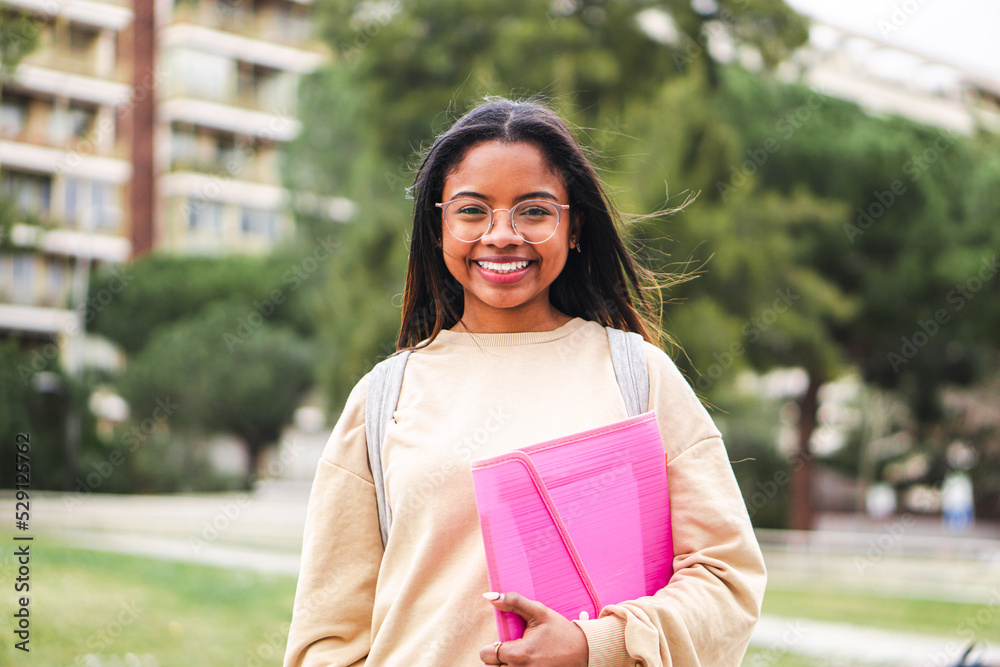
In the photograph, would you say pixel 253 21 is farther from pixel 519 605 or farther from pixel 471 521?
pixel 519 605

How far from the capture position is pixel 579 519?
1438mm

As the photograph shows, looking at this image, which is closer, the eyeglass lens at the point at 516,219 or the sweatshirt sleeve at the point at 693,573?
the sweatshirt sleeve at the point at 693,573

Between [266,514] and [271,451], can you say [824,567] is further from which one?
[271,451]

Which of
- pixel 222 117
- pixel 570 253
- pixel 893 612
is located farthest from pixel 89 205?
pixel 570 253

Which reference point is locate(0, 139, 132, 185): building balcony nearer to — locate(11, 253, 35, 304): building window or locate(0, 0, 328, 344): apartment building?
locate(0, 0, 328, 344): apartment building

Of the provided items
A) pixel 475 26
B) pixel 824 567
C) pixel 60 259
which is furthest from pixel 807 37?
pixel 60 259

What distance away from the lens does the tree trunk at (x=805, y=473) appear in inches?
682

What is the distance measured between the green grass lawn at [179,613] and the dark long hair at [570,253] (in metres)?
4.76

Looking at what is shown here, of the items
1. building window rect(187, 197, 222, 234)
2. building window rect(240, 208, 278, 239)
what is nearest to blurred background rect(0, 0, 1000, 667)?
building window rect(187, 197, 222, 234)

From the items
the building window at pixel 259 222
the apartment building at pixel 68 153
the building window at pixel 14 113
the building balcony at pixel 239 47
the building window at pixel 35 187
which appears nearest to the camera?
the building window at pixel 35 187

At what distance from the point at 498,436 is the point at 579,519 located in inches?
7.2

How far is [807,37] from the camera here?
38.7ft

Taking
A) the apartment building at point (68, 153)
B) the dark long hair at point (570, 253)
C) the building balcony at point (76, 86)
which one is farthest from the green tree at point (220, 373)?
the dark long hair at point (570, 253)

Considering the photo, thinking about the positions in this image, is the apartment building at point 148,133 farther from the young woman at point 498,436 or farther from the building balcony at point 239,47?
the young woman at point 498,436
